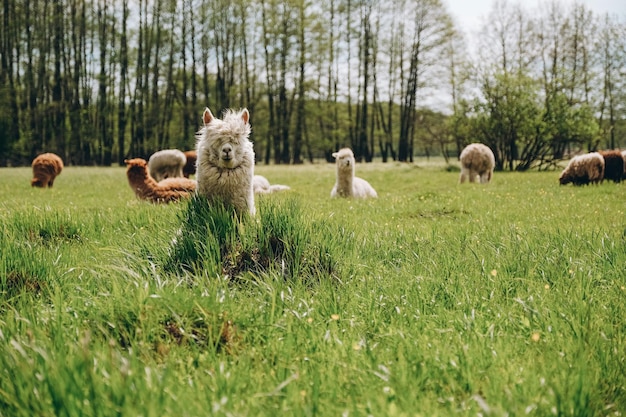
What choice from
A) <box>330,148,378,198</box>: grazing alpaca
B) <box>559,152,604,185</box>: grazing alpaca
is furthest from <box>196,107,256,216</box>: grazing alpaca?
<box>559,152,604,185</box>: grazing alpaca

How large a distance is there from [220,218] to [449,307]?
204 centimetres

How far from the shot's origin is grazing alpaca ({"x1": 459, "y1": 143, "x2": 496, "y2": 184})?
15758 mm

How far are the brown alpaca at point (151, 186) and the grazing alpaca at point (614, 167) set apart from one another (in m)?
12.8

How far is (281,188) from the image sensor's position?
13.7 metres

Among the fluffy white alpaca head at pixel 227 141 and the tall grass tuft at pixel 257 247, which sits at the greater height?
the fluffy white alpaca head at pixel 227 141

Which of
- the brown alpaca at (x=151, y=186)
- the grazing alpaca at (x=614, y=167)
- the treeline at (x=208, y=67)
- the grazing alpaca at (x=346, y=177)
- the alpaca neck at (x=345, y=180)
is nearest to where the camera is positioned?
the brown alpaca at (x=151, y=186)

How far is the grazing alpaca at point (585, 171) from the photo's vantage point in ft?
45.7

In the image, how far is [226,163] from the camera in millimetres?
4656

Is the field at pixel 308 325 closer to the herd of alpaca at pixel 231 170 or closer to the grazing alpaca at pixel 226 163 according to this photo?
the grazing alpaca at pixel 226 163

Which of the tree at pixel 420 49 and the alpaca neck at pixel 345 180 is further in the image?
the tree at pixel 420 49

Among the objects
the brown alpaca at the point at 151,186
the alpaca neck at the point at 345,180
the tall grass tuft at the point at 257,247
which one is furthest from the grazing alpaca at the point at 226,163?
the alpaca neck at the point at 345,180

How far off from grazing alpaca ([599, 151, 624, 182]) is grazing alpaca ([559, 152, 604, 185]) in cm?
76

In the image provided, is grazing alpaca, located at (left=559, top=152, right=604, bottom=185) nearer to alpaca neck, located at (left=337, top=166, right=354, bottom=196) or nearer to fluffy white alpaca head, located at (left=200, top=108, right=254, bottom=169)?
alpaca neck, located at (left=337, top=166, right=354, bottom=196)

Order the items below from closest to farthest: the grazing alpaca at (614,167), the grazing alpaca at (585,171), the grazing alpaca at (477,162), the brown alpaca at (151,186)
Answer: the brown alpaca at (151,186)
the grazing alpaca at (585,171)
the grazing alpaca at (614,167)
the grazing alpaca at (477,162)
